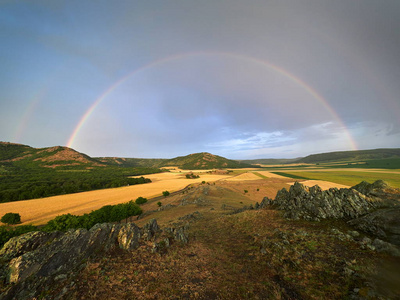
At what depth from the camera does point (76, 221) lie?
1261 inches

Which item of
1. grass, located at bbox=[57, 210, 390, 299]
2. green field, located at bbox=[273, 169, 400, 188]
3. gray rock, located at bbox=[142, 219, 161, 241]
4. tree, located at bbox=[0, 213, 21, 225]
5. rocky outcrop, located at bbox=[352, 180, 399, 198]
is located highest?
rocky outcrop, located at bbox=[352, 180, 399, 198]

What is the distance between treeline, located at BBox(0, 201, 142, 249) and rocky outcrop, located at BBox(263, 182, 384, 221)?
4070cm

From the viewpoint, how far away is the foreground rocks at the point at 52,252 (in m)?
10.7

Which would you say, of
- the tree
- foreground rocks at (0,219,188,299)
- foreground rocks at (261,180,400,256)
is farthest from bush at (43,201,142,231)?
foreground rocks at (261,180,400,256)

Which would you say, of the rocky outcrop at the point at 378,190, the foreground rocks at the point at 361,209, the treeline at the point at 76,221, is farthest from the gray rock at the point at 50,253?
the rocky outcrop at the point at 378,190

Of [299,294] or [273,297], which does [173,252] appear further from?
[299,294]

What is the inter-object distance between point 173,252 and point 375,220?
22.5 meters

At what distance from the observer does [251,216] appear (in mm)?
26688

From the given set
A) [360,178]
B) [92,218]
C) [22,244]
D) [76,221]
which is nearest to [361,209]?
[22,244]

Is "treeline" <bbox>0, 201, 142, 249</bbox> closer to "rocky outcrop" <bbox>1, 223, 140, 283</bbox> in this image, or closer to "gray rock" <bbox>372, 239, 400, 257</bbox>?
"rocky outcrop" <bbox>1, 223, 140, 283</bbox>

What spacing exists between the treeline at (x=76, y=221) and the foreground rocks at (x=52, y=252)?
17.7 meters

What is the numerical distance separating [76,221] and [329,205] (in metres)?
47.1

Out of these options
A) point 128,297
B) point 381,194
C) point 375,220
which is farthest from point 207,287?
point 381,194

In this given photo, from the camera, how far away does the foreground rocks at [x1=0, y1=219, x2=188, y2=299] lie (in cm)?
1069
